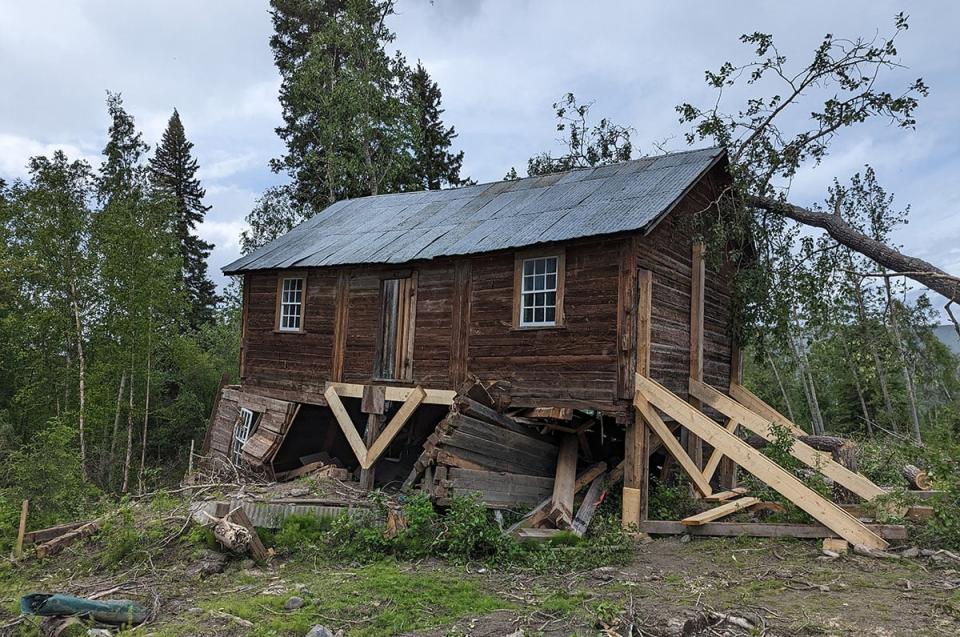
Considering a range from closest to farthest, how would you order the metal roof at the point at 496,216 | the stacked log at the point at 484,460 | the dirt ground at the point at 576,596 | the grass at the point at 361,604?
the dirt ground at the point at 576,596
the grass at the point at 361,604
the stacked log at the point at 484,460
the metal roof at the point at 496,216

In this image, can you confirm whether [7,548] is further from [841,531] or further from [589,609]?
[841,531]

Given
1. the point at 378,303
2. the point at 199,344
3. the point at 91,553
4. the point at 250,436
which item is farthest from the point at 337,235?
the point at 199,344

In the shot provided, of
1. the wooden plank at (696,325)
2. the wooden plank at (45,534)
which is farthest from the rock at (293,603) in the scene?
the wooden plank at (696,325)

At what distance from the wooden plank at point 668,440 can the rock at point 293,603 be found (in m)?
6.03

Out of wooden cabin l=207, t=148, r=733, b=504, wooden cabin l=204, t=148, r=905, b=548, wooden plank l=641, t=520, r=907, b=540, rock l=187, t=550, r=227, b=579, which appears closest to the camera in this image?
wooden plank l=641, t=520, r=907, b=540

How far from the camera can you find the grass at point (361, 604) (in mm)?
6824

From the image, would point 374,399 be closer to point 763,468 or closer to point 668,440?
point 668,440

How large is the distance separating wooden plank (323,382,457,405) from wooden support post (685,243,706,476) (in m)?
4.78

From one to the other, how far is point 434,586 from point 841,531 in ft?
17.5

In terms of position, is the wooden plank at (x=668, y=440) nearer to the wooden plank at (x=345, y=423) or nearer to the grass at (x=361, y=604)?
the grass at (x=361, y=604)

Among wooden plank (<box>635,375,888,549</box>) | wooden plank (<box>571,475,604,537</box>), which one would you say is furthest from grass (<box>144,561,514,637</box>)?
wooden plank (<box>635,375,888,549</box>)

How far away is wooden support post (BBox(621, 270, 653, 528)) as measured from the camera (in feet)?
35.6

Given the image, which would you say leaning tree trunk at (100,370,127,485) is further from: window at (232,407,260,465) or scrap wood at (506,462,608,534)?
scrap wood at (506,462,608,534)

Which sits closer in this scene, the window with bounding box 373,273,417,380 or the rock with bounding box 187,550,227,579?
the rock with bounding box 187,550,227,579
